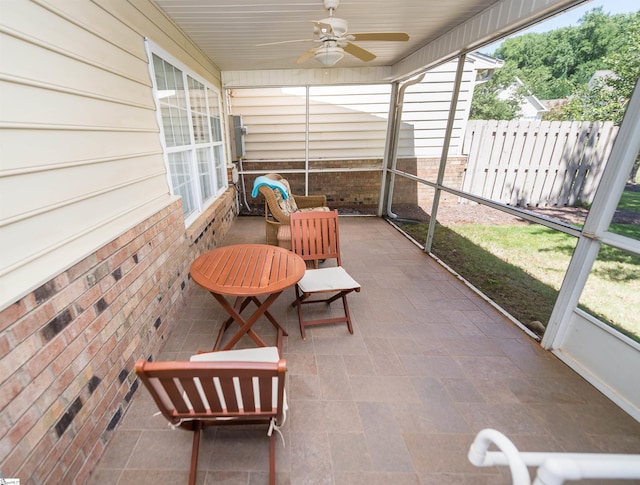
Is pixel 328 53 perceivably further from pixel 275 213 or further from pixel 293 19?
pixel 275 213

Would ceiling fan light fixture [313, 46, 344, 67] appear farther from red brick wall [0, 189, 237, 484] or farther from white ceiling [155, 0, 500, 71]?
red brick wall [0, 189, 237, 484]

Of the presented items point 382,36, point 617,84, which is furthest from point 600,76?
point 382,36

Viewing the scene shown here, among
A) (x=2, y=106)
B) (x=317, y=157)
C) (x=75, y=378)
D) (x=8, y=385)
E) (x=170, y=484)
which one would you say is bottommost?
(x=170, y=484)

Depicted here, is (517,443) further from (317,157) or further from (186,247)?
(317,157)

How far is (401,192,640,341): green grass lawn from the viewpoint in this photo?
6.17ft

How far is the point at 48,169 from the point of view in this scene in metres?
1.23

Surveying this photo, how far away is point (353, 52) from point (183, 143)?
198cm

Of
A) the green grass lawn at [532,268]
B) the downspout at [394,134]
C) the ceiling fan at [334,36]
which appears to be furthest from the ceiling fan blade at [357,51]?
the downspout at [394,134]

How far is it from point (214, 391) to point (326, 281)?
4.70ft

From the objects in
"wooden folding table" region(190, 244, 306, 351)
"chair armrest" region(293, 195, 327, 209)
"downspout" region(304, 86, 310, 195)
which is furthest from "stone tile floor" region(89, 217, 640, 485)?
"downspout" region(304, 86, 310, 195)

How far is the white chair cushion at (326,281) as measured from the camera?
7.55 ft

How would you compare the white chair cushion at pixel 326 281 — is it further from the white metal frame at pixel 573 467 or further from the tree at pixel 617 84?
the tree at pixel 617 84

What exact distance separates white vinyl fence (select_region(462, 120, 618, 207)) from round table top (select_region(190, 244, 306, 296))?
7.66ft

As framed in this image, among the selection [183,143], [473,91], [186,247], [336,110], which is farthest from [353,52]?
[473,91]
